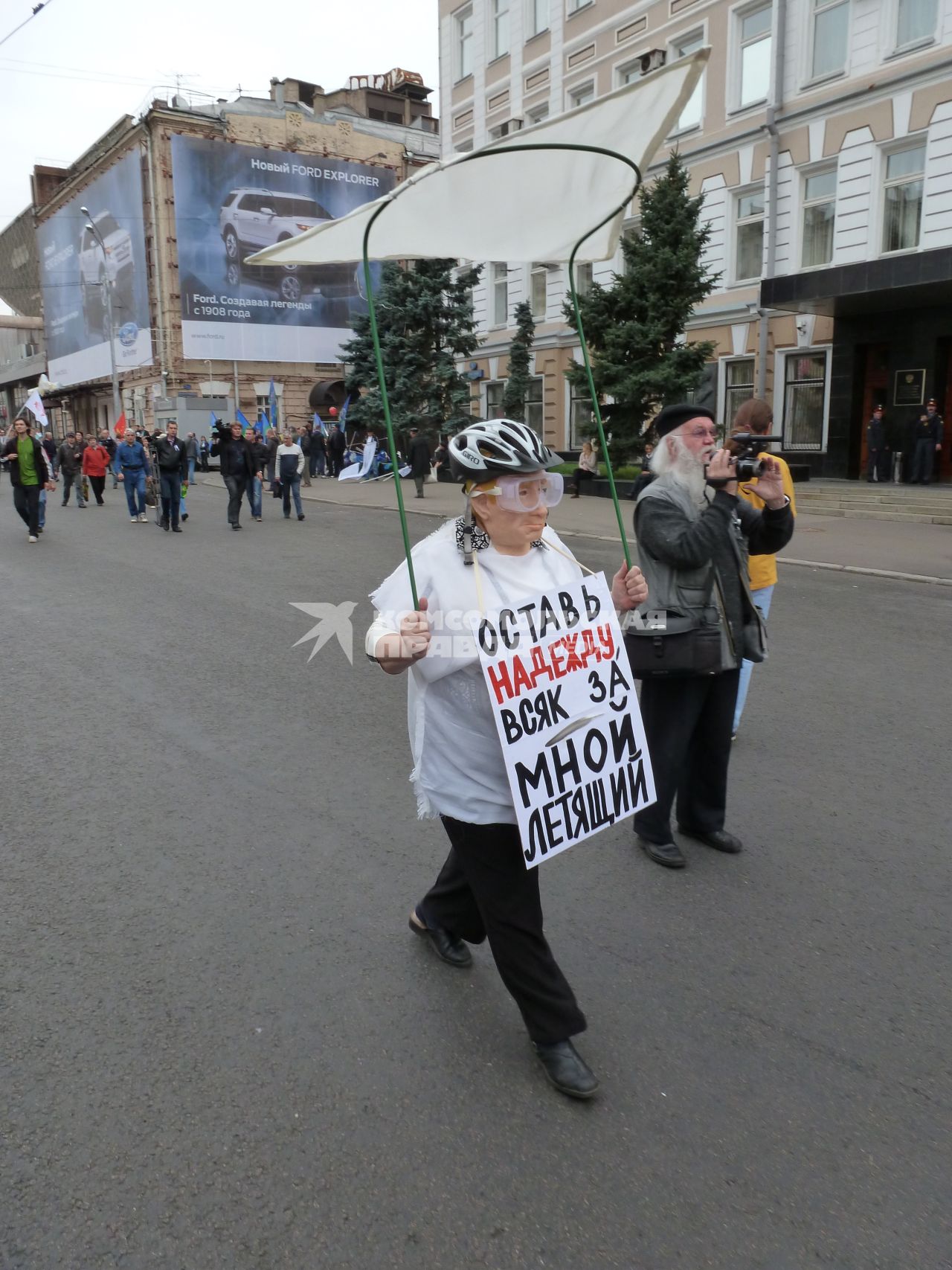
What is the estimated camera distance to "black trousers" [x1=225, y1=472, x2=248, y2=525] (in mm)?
17094

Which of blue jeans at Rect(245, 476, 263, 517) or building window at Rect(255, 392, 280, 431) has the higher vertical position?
building window at Rect(255, 392, 280, 431)

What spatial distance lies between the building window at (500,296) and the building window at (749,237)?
1000 cm

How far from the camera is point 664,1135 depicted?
2.52 meters

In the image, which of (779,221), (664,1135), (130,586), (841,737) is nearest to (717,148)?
(779,221)

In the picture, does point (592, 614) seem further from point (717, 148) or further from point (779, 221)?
point (717, 148)

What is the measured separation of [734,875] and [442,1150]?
6.48 feet

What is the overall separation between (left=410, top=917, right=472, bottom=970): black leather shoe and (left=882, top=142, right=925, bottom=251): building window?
21.4 meters

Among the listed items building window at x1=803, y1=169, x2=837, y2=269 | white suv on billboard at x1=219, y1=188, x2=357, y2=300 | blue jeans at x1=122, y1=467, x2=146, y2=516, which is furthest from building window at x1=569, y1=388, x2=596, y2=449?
white suv on billboard at x1=219, y1=188, x2=357, y2=300

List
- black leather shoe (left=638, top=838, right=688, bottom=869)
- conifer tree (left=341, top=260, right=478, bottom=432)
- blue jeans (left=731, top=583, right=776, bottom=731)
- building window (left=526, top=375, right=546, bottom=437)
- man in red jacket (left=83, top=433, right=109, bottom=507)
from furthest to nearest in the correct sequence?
1. building window (left=526, top=375, right=546, bottom=437)
2. conifer tree (left=341, top=260, right=478, bottom=432)
3. man in red jacket (left=83, top=433, right=109, bottom=507)
4. blue jeans (left=731, top=583, right=776, bottom=731)
5. black leather shoe (left=638, top=838, right=688, bottom=869)

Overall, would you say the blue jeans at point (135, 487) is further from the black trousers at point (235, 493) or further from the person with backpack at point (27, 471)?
the person with backpack at point (27, 471)

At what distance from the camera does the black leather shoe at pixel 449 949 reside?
334cm

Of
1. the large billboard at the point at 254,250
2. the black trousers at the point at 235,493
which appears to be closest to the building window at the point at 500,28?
the large billboard at the point at 254,250

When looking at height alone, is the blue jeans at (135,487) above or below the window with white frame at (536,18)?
below

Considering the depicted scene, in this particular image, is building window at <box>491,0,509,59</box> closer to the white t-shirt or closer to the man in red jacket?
the man in red jacket
